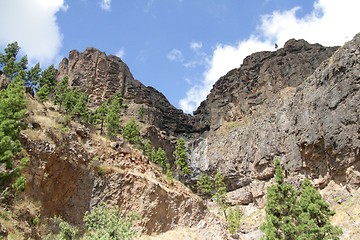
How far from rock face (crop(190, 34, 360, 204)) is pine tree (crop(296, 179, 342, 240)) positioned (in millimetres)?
27354

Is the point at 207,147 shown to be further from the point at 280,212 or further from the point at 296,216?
the point at 296,216

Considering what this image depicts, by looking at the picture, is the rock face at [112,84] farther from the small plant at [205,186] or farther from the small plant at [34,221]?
the small plant at [34,221]

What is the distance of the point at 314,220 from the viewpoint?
3394 cm

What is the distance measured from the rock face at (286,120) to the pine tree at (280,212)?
90.2 feet

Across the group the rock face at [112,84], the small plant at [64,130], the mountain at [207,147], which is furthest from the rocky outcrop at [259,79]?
the small plant at [64,130]

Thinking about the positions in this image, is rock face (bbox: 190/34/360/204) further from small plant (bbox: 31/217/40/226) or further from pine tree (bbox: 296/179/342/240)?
small plant (bbox: 31/217/40/226)

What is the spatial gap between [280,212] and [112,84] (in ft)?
316

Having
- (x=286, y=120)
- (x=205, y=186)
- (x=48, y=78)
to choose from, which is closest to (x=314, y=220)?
(x=205, y=186)

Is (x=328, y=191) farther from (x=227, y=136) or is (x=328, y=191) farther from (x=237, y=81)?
(x=237, y=81)

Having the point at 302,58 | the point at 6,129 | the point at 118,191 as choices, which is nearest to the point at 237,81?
the point at 302,58

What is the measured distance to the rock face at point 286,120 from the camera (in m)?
63.5

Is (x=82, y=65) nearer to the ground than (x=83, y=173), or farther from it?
farther from it

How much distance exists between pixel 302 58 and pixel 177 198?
84728 millimetres

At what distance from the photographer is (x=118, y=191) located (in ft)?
143
